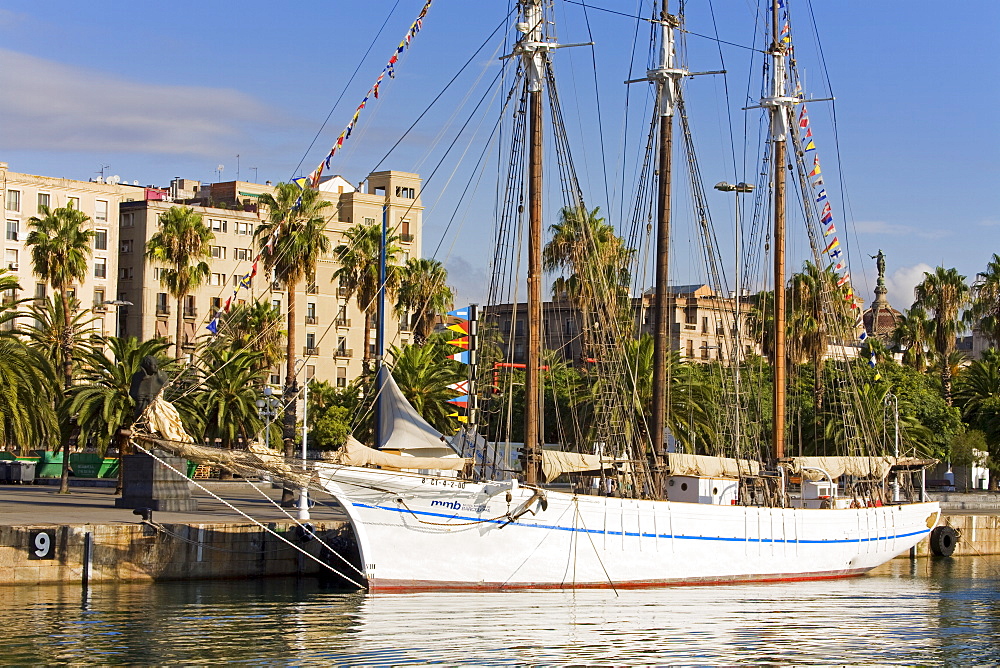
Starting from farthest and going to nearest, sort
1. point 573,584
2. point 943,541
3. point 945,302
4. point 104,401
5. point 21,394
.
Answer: point 945,302 → point 943,541 → point 104,401 → point 21,394 → point 573,584

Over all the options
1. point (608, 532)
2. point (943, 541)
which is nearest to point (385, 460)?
point (608, 532)

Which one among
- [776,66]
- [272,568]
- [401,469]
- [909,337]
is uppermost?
[776,66]

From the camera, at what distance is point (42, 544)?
37.0 m

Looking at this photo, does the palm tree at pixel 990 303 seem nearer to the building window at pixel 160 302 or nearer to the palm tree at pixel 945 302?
the palm tree at pixel 945 302

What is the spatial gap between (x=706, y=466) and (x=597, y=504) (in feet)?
26.1

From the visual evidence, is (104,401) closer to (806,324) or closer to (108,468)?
(108,468)

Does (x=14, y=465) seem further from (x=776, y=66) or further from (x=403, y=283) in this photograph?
(x=776, y=66)

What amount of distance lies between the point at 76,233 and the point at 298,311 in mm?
38047

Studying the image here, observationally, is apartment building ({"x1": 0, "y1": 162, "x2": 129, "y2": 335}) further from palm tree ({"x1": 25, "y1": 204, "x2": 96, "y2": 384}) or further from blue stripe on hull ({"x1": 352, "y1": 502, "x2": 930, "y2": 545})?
blue stripe on hull ({"x1": 352, "y1": 502, "x2": 930, "y2": 545})

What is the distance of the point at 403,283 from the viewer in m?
89.4

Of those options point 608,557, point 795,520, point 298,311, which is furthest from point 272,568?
point 298,311

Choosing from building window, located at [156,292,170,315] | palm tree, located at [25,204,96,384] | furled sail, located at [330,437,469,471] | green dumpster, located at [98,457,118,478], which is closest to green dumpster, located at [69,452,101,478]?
green dumpster, located at [98,457,118,478]

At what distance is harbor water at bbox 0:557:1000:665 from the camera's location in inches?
1104

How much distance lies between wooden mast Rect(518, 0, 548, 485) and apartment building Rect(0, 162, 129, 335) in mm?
72910
